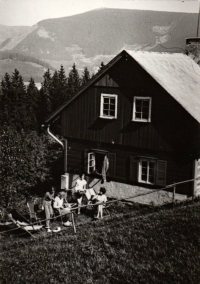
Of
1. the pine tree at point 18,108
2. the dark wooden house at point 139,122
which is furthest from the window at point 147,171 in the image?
the pine tree at point 18,108

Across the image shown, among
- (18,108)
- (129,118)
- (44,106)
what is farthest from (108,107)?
(44,106)

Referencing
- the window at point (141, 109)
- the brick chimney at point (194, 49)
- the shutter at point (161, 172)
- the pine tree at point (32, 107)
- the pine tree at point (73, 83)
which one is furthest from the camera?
the pine tree at point (73, 83)

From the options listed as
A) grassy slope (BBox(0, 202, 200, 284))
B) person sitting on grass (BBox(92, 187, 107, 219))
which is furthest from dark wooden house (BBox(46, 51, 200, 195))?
grassy slope (BBox(0, 202, 200, 284))

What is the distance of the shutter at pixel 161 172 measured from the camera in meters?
15.7

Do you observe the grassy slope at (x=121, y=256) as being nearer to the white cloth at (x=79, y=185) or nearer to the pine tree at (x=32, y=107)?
the white cloth at (x=79, y=185)

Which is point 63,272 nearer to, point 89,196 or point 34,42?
point 89,196

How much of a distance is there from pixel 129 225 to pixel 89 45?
178ft

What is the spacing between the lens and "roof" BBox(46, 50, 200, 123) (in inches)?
583

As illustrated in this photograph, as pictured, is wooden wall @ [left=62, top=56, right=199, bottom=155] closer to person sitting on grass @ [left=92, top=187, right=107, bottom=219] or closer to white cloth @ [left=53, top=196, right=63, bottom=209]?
person sitting on grass @ [left=92, top=187, right=107, bottom=219]

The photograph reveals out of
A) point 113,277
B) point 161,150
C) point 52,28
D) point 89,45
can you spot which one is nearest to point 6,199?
point 161,150

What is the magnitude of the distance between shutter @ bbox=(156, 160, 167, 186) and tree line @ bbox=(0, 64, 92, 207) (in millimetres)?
7291

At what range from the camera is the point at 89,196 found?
604 inches

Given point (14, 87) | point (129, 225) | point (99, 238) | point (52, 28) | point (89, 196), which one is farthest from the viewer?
point (52, 28)

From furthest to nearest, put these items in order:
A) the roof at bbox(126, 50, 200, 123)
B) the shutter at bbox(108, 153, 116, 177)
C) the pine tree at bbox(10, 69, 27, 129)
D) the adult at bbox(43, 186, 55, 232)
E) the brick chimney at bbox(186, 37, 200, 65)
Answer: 1. the pine tree at bbox(10, 69, 27, 129)
2. the brick chimney at bbox(186, 37, 200, 65)
3. the shutter at bbox(108, 153, 116, 177)
4. the roof at bbox(126, 50, 200, 123)
5. the adult at bbox(43, 186, 55, 232)
